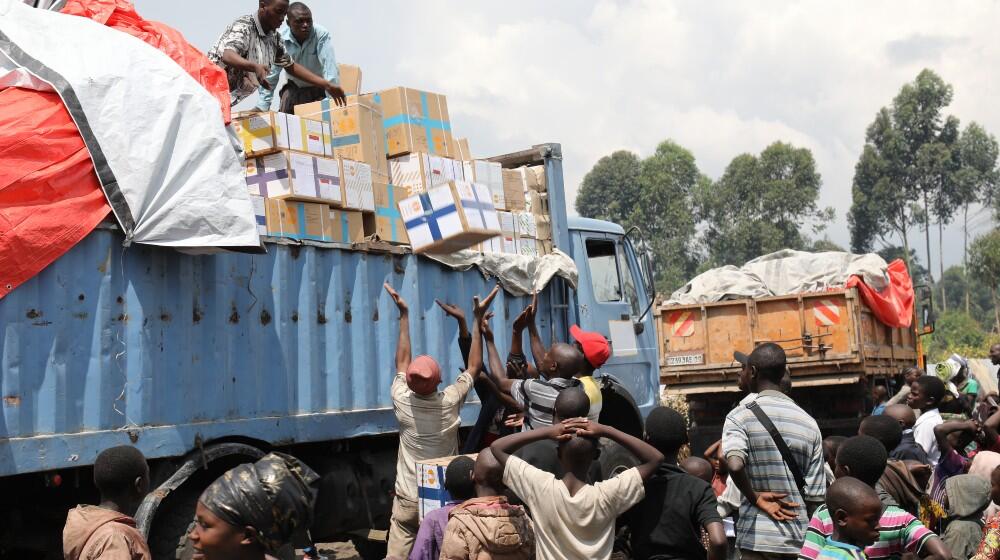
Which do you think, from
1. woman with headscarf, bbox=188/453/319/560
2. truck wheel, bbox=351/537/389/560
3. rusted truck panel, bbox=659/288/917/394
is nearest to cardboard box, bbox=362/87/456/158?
truck wheel, bbox=351/537/389/560

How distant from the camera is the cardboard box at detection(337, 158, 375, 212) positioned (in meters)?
6.83

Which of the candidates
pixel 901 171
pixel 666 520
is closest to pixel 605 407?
pixel 666 520

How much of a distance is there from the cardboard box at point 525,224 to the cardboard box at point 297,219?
1923mm

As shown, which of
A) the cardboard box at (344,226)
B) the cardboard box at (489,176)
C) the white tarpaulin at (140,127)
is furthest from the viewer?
the cardboard box at (489,176)

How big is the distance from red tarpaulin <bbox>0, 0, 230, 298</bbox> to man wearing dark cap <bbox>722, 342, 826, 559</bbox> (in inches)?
122

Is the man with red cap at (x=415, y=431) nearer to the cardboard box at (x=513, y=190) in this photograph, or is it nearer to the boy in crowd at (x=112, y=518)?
the boy in crowd at (x=112, y=518)

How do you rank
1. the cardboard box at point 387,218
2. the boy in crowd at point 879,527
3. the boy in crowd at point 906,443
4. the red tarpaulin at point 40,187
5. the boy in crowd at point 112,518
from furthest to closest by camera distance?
the cardboard box at point 387,218
the boy in crowd at point 906,443
the red tarpaulin at point 40,187
the boy in crowd at point 879,527
the boy in crowd at point 112,518

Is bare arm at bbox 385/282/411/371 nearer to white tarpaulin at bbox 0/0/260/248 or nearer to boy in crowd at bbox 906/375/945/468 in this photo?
white tarpaulin at bbox 0/0/260/248

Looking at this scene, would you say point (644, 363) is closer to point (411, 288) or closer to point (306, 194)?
point (411, 288)

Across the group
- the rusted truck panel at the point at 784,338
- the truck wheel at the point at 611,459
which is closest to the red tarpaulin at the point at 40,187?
the truck wheel at the point at 611,459

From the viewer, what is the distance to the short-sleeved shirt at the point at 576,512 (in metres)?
3.74

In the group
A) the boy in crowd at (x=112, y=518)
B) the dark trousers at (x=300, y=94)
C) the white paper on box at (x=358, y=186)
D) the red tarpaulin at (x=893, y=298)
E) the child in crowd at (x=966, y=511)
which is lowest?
the child in crowd at (x=966, y=511)

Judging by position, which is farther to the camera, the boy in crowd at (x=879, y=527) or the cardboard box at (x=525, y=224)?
the cardboard box at (x=525, y=224)

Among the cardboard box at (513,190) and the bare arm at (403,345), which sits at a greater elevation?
the cardboard box at (513,190)
